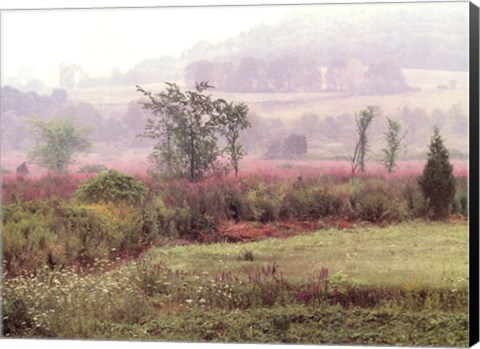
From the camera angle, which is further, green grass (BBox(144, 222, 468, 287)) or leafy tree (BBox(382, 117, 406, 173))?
leafy tree (BBox(382, 117, 406, 173))

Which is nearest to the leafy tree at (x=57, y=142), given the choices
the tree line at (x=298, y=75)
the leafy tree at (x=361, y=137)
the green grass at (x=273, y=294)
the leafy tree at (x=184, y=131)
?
the leafy tree at (x=184, y=131)

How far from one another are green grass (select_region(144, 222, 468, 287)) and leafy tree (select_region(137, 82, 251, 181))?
1011mm

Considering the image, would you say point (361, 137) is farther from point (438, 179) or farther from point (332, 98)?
point (438, 179)

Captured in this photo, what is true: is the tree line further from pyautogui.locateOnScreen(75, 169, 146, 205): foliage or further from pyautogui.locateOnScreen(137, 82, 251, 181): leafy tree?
pyautogui.locateOnScreen(75, 169, 146, 205): foliage

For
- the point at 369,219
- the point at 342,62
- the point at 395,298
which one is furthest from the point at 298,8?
the point at 395,298

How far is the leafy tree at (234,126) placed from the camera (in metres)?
15.0

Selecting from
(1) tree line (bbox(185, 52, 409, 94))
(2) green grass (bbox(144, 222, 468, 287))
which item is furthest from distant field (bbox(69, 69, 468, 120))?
(2) green grass (bbox(144, 222, 468, 287))

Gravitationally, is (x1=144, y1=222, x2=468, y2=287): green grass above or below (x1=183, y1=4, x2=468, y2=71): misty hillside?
below

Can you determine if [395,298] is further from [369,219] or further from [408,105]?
[408,105]

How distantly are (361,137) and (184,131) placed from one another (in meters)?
2.20

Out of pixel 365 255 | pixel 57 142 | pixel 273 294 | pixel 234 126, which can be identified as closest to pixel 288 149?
pixel 234 126

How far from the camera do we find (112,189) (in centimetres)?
1523

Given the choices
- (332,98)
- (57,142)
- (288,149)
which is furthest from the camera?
(57,142)

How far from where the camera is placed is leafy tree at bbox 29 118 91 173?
15.4 meters
